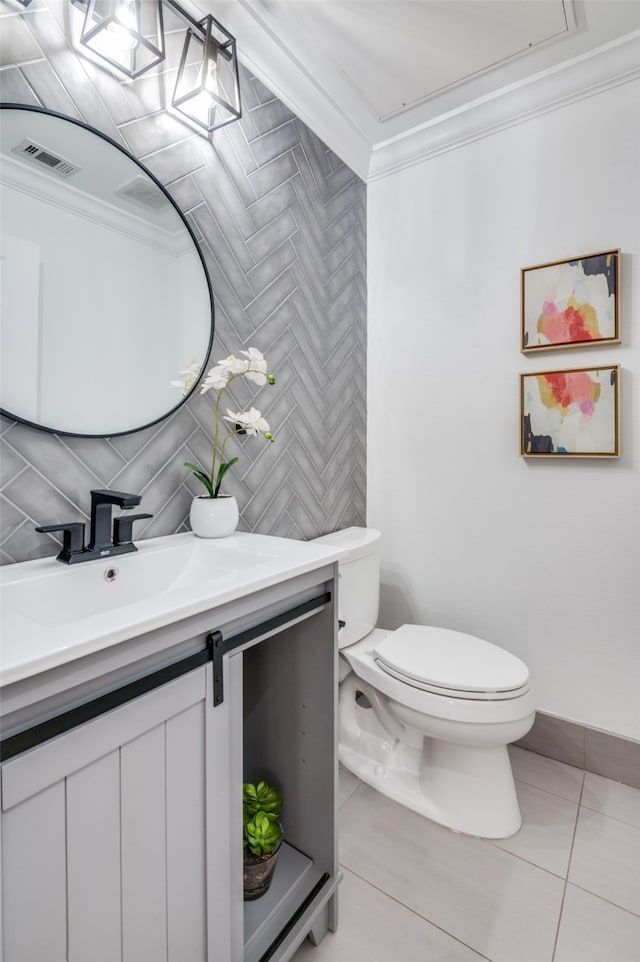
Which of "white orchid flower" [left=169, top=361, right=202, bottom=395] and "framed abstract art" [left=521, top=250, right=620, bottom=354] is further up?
"framed abstract art" [left=521, top=250, right=620, bottom=354]

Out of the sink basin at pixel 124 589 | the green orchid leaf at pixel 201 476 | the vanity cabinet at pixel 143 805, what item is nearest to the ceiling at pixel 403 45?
the green orchid leaf at pixel 201 476

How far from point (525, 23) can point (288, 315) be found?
1.17 meters

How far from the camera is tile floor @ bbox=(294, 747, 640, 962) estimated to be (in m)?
1.08

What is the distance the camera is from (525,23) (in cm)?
146

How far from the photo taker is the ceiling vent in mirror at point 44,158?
0.95 m

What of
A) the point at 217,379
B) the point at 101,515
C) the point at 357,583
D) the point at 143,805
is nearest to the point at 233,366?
the point at 217,379

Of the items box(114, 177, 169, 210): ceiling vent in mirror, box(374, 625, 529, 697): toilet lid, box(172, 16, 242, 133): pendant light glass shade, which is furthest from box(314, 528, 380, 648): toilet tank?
box(172, 16, 242, 133): pendant light glass shade

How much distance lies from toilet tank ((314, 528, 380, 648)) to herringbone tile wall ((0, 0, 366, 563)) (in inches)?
7.3

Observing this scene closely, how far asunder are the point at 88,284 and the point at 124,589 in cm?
72

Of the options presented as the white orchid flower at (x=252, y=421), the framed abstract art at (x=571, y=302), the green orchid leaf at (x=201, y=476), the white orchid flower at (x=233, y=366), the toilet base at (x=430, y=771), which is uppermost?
the framed abstract art at (x=571, y=302)

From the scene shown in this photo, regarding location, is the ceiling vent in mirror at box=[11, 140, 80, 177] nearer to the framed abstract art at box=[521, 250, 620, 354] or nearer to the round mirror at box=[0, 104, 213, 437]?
the round mirror at box=[0, 104, 213, 437]

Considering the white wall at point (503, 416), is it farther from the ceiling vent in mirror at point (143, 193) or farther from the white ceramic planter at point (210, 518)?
the ceiling vent in mirror at point (143, 193)

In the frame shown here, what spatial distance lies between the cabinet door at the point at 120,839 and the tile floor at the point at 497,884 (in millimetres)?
527

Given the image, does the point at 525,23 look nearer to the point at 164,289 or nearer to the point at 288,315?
the point at 288,315
